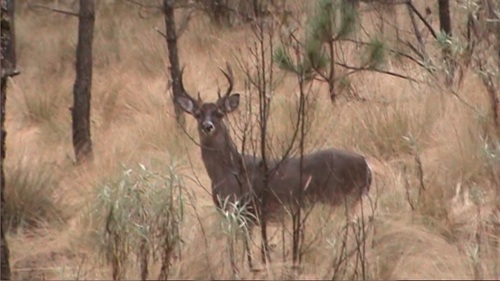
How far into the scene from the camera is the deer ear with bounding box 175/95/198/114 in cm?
700

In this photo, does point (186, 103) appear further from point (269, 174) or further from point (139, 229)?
point (139, 229)

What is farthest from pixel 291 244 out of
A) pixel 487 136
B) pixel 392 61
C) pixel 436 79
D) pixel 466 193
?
pixel 392 61

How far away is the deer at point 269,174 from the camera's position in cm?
635

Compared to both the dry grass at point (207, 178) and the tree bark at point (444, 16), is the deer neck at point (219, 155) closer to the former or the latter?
the dry grass at point (207, 178)

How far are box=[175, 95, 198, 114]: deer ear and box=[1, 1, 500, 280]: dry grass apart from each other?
0.49 metres

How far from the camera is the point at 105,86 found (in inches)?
475

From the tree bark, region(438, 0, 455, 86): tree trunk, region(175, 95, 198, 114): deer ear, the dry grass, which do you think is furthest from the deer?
the tree bark

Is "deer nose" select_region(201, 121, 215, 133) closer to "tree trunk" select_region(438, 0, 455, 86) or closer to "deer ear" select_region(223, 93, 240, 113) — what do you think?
"deer ear" select_region(223, 93, 240, 113)

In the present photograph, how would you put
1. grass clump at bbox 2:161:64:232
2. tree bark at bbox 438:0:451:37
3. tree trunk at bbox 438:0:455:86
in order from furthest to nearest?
tree bark at bbox 438:0:451:37 → tree trunk at bbox 438:0:455:86 → grass clump at bbox 2:161:64:232

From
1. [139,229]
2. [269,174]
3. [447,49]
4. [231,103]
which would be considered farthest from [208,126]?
[447,49]

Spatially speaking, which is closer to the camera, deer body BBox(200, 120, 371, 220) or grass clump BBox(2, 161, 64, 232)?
deer body BBox(200, 120, 371, 220)

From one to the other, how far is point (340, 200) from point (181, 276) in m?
1.86

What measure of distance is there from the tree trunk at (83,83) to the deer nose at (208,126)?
2.55m

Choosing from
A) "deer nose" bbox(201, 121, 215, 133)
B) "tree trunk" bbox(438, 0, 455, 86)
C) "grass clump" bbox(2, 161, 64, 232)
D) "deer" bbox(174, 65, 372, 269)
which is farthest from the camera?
"tree trunk" bbox(438, 0, 455, 86)
